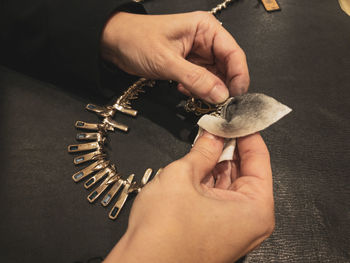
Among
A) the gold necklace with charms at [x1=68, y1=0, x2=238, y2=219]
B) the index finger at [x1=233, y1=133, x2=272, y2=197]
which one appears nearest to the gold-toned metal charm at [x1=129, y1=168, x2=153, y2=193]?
the gold necklace with charms at [x1=68, y1=0, x2=238, y2=219]

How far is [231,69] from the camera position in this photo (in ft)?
3.73

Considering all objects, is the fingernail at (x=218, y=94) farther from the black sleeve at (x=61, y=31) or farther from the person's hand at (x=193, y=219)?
the black sleeve at (x=61, y=31)

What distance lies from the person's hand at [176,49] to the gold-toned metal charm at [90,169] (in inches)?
20.4

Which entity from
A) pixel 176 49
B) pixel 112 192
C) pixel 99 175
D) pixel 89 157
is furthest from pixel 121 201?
pixel 176 49

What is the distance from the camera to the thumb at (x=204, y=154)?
2.60 feet

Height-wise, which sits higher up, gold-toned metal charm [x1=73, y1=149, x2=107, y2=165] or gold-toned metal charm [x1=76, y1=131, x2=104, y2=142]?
gold-toned metal charm [x1=76, y1=131, x2=104, y2=142]

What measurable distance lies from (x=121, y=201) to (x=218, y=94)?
69cm

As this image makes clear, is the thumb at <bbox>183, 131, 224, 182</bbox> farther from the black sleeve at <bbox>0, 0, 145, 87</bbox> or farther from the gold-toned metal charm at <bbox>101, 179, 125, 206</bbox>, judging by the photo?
the black sleeve at <bbox>0, 0, 145, 87</bbox>

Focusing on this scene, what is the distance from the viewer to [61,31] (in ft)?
3.74

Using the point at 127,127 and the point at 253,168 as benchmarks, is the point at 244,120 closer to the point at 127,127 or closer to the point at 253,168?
the point at 253,168

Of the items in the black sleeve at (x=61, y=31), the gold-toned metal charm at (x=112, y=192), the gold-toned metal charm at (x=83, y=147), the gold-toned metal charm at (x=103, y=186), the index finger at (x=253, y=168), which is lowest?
the index finger at (x=253, y=168)

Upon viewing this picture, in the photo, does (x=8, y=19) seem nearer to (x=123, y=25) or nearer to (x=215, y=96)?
(x=123, y=25)

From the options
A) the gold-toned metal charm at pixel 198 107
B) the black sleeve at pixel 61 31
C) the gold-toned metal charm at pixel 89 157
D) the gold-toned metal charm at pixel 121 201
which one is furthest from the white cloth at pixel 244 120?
the black sleeve at pixel 61 31

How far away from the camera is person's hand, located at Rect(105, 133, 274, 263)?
63cm
